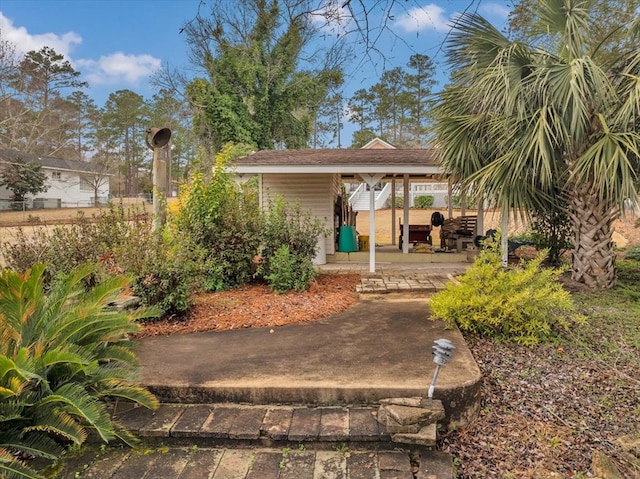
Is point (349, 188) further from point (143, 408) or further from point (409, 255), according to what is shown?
point (143, 408)

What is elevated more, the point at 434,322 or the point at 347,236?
the point at 347,236

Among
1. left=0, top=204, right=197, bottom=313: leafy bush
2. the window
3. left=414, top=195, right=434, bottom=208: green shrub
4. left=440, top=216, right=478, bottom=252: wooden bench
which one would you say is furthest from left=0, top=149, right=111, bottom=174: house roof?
left=440, top=216, right=478, bottom=252: wooden bench

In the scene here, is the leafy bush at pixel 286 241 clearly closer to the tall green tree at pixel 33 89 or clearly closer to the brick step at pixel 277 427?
the brick step at pixel 277 427

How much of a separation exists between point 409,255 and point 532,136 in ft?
15.0

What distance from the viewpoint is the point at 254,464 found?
8.59 ft

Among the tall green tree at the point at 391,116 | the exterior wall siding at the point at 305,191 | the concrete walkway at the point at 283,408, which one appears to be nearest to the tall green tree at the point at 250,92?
the exterior wall siding at the point at 305,191

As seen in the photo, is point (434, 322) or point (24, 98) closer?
point (434, 322)

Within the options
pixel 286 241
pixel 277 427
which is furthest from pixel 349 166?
pixel 277 427

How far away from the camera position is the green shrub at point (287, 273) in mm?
6508

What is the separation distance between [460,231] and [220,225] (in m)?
6.86

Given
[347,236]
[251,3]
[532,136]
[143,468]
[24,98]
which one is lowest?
[143,468]

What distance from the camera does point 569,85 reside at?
231 inches

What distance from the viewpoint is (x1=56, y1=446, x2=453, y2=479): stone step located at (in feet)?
8.24

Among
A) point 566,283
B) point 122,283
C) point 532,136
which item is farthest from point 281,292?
point 566,283
